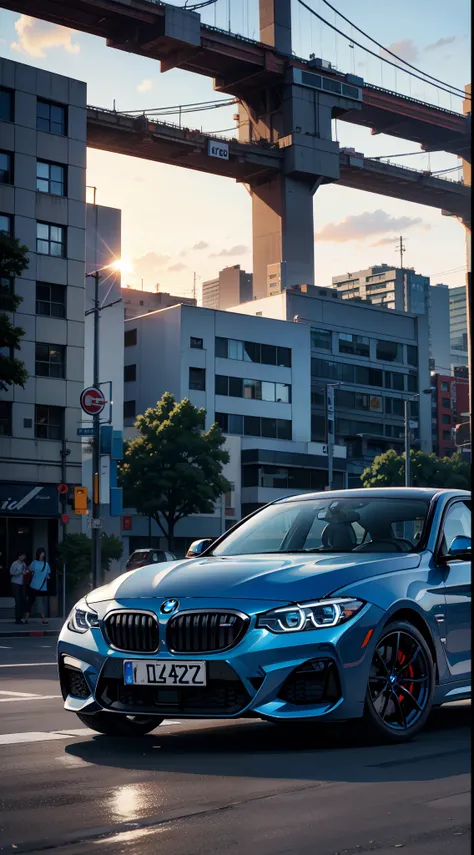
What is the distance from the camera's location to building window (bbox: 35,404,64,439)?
4628cm

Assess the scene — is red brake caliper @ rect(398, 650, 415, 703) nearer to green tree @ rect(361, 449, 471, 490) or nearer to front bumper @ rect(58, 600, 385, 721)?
front bumper @ rect(58, 600, 385, 721)

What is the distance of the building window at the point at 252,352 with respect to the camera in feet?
252

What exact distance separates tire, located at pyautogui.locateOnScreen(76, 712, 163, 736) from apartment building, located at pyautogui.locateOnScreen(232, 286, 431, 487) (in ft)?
254

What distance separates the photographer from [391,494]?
8250mm

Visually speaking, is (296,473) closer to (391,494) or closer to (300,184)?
(300,184)

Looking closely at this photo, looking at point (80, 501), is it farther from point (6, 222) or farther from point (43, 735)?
point (43, 735)

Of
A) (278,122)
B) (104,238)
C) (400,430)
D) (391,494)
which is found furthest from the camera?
(278,122)

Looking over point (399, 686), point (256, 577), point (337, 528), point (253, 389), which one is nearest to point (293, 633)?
point (256, 577)

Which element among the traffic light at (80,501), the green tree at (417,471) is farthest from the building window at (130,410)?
the traffic light at (80,501)

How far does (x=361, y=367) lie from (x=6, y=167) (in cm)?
4973

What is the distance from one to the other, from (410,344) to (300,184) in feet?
54.3

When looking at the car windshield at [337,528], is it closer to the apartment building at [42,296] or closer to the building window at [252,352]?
the apartment building at [42,296]

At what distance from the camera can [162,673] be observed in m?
6.66

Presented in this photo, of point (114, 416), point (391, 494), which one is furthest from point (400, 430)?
point (391, 494)
